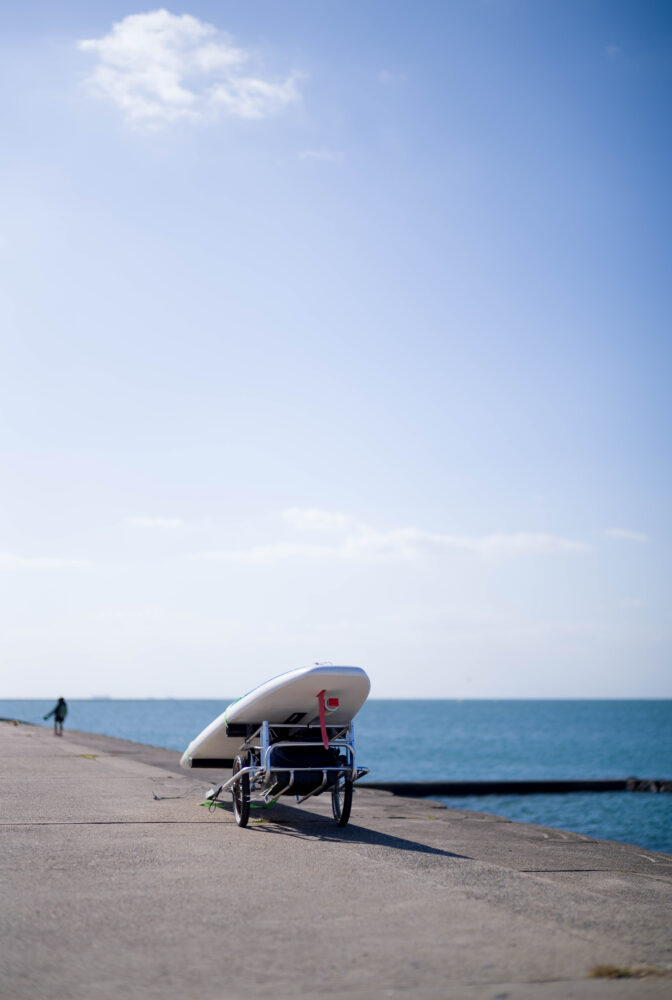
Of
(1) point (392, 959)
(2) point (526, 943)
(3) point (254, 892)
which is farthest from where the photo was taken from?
(3) point (254, 892)

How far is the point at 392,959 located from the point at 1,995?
212 cm

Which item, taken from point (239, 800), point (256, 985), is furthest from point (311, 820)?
point (256, 985)

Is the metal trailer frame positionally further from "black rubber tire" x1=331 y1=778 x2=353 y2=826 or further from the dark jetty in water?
the dark jetty in water

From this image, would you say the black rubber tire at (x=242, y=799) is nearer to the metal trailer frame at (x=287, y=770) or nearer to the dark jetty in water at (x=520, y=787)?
the metal trailer frame at (x=287, y=770)

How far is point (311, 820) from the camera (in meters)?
12.5

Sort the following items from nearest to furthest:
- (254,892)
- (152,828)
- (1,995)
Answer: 1. (1,995)
2. (254,892)
3. (152,828)

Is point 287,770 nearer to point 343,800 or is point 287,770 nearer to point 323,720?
point 323,720

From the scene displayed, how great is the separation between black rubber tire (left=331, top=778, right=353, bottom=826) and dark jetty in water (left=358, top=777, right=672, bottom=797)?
103ft

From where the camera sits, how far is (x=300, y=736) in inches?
470

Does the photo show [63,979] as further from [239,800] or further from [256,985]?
[239,800]

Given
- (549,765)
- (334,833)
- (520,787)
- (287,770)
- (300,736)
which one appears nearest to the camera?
(287,770)

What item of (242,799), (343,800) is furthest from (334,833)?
(242,799)

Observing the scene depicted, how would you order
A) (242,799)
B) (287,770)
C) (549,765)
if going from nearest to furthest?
(287,770) → (242,799) → (549,765)

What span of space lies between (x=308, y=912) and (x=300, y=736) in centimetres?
522
